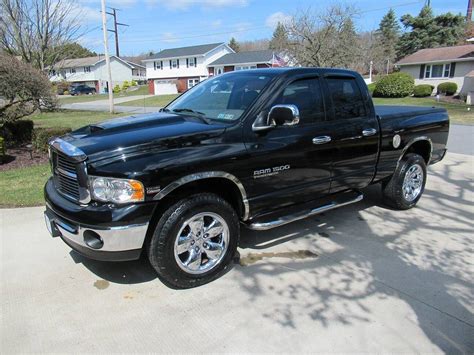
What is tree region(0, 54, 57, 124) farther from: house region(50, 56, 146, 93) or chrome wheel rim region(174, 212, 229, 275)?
house region(50, 56, 146, 93)

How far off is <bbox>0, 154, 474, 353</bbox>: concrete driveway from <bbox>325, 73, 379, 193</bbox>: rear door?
717mm

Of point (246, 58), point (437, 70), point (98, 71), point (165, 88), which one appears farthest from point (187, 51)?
point (437, 70)

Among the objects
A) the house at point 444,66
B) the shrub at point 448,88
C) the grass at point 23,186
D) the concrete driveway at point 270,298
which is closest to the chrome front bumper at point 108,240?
the concrete driveway at point 270,298

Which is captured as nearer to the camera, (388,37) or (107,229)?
(107,229)

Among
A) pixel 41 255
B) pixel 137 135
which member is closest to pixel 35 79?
pixel 41 255

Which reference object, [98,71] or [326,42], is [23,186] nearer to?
[326,42]

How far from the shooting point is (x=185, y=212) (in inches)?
131

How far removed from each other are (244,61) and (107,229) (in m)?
50.6

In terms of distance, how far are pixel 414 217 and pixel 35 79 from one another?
871 centimetres

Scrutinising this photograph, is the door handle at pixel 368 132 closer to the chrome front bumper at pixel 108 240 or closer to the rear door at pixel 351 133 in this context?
the rear door at pixel 351 133

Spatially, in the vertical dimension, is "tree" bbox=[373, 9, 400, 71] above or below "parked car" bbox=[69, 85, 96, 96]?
above

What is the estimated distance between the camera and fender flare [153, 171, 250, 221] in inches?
125

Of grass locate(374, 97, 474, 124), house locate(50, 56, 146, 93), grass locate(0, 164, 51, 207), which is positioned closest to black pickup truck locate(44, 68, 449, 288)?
grass locate(0, 164, 51, 207)

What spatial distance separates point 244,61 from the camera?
168 ft
